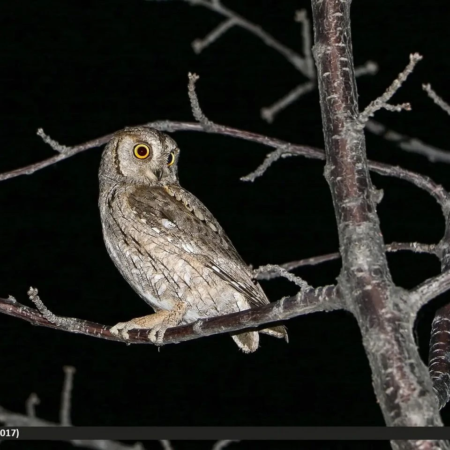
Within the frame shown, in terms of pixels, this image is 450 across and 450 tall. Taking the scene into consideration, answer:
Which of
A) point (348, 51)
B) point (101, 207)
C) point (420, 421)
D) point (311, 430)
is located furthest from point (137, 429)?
point (101, 207)

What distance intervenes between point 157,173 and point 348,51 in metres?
1.27

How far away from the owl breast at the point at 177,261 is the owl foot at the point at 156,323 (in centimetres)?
4

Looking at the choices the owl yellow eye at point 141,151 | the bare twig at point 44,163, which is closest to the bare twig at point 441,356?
the bare twig at point 44,163

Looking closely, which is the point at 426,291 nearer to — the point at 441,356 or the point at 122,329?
the point at 441,356

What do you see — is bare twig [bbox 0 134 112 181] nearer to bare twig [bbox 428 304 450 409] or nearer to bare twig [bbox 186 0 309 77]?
bare twig [bbox 186 0 309 77]

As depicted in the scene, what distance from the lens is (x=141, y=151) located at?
8.28ft

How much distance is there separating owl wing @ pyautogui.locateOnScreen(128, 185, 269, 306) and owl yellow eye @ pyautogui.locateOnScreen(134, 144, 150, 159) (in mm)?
180

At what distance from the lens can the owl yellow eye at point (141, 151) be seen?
2.50 metres

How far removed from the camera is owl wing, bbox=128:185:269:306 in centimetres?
214

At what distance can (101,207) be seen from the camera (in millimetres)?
2459

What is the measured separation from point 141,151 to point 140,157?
0.13 ft

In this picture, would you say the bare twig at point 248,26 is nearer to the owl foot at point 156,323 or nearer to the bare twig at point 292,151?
the bare twig at point 292,151

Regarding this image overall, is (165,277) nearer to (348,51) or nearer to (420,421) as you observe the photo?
(348,51)

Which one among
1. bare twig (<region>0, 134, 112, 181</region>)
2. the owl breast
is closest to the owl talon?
the owl breast
